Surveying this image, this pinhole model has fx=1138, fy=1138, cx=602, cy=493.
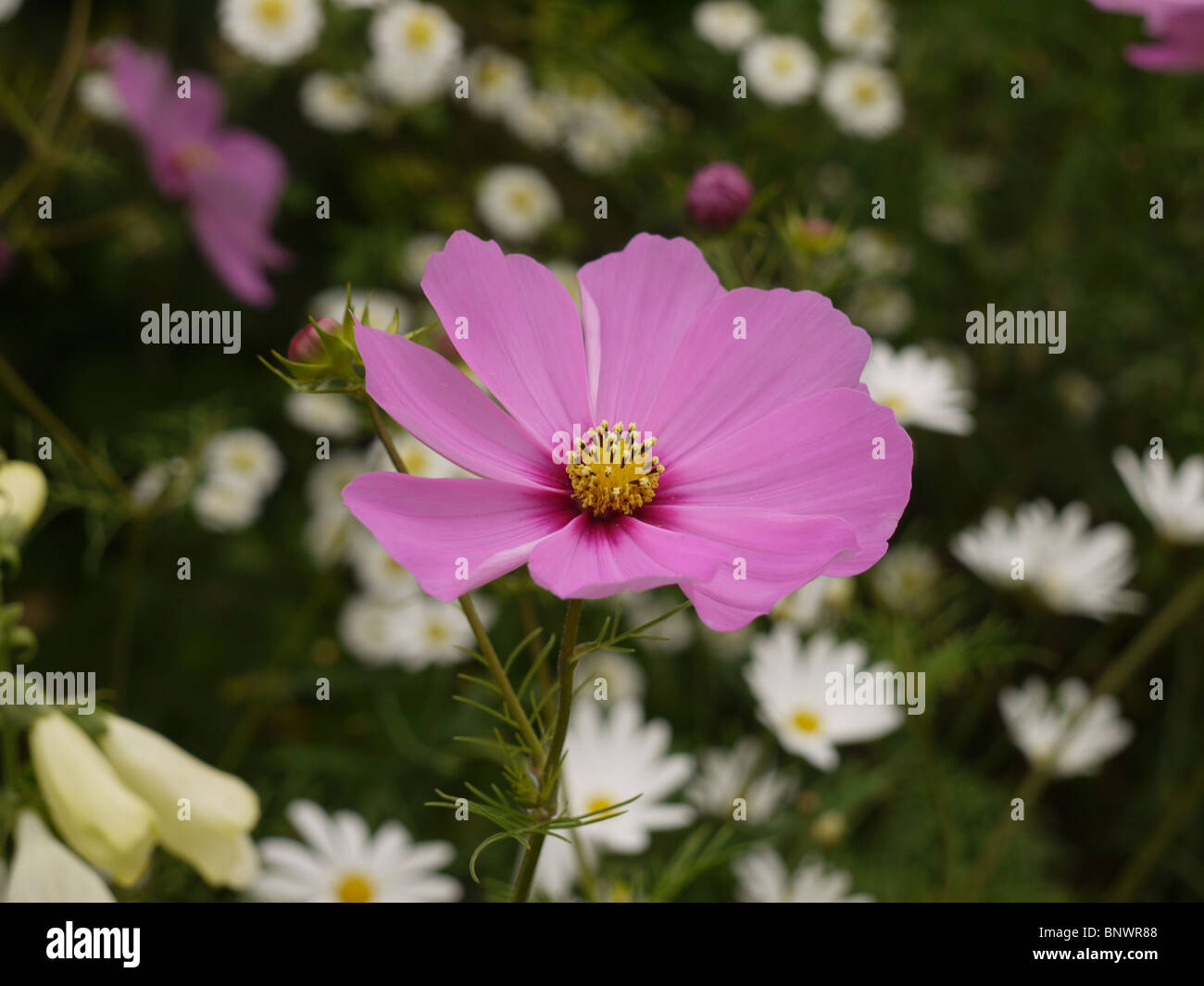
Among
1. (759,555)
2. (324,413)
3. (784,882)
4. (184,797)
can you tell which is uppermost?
(324,413)

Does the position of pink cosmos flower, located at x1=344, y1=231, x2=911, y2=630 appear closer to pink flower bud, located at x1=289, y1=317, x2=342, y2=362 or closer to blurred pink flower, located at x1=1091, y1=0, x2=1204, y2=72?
pink flower bud, located at x1=289, y1=317, x2=342, y2=362

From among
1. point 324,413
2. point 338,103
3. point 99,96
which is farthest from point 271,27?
point 324,413

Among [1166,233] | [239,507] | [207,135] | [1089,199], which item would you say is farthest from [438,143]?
[1166,233]

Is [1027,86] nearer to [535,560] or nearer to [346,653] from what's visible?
[346,653]

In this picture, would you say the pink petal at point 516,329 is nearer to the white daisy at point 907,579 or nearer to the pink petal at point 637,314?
the pink petal at point 637,314

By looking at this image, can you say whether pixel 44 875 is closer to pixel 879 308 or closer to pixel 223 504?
pixel 223 504

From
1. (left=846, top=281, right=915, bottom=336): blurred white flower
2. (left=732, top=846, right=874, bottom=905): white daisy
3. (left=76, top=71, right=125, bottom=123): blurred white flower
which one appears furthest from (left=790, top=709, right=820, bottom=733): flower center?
(left=76, top=71, right=125, bottom=123): blurred white flower
